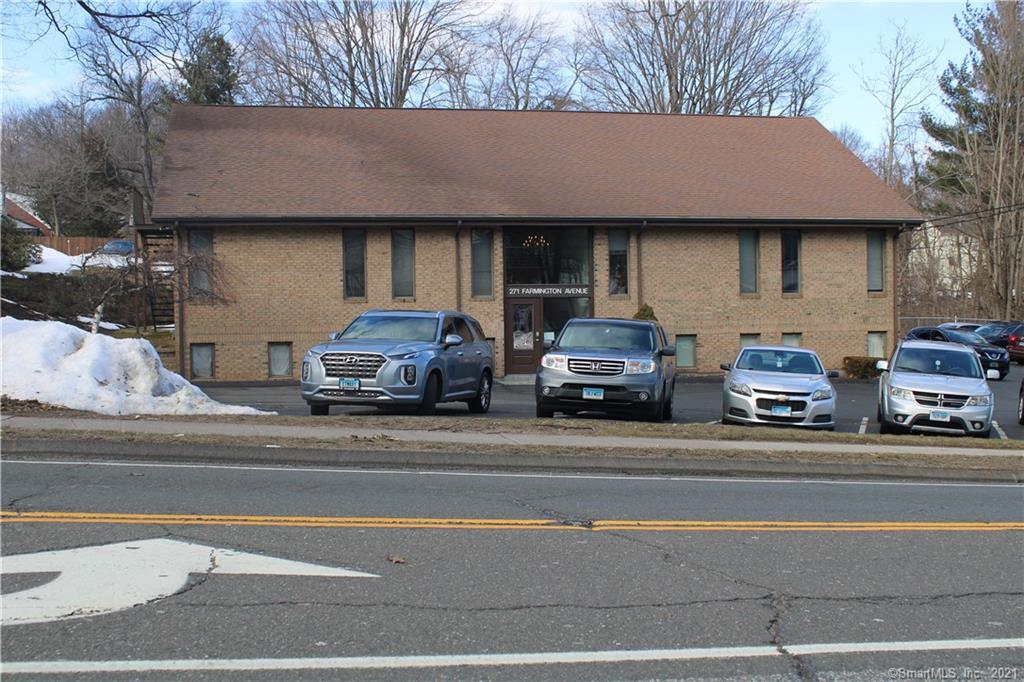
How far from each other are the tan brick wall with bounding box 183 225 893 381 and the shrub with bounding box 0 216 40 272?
17.1m

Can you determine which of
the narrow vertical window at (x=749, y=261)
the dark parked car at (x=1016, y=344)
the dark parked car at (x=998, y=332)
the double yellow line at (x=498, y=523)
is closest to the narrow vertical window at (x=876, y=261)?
the narrow vertical window at (x=749, y=261)

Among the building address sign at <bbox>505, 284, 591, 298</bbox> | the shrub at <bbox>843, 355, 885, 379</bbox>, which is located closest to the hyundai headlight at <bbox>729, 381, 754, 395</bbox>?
the building address sign at <bbox>505, 284, 591, 298</bbox>

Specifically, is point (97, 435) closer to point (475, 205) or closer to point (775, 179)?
point (475, 205)

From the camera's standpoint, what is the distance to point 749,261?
33656 mm

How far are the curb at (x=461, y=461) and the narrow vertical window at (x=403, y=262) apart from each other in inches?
789

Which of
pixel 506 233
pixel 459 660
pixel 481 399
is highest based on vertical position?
pixel 506 233

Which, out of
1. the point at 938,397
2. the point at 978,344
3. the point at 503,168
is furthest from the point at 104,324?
the point at 978,344

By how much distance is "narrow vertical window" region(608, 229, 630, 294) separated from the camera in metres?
32.7

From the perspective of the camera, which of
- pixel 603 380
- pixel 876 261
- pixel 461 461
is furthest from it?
pixel 876 261

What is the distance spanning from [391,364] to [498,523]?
24.6 feet

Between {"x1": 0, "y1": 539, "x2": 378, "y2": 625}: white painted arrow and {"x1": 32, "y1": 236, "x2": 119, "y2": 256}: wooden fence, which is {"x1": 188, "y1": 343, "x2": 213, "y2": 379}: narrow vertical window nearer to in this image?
{"x1": 0, "y1": 539, "x2": 378, "y2": 625}: white painted arrow

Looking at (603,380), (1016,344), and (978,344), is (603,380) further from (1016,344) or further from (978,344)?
(1016,344)

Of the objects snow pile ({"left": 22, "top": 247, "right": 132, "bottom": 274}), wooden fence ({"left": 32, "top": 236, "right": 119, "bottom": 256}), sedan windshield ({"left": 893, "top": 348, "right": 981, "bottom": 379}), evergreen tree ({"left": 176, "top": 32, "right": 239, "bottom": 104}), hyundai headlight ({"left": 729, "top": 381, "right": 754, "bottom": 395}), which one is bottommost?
hyundai headlight ({"left": 729, "top": 381, "right": 754, "bottom": 395})

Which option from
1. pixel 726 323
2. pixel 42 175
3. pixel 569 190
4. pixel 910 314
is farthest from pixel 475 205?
pixel 910 314
